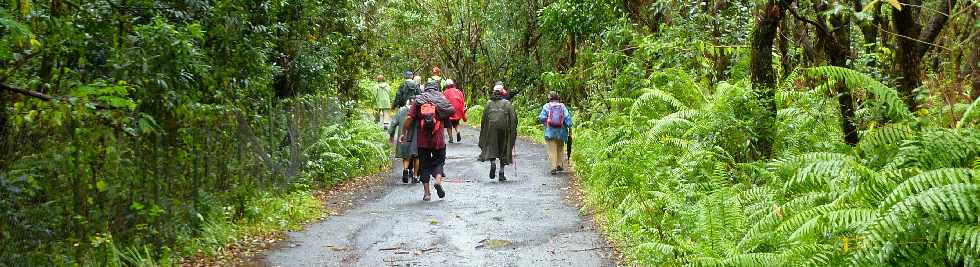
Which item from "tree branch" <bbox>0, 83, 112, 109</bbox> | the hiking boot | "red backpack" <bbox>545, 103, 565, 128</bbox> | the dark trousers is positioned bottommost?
the hiking boot

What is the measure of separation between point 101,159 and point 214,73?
209cm

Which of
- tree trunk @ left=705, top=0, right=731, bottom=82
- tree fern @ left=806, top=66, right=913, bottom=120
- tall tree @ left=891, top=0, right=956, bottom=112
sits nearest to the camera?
tree fern @ left=806, top=66, right=913, bottom=120

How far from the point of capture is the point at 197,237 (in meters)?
8.81

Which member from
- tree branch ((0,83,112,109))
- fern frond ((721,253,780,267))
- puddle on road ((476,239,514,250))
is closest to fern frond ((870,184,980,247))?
fern frond ((721,253,780,267))

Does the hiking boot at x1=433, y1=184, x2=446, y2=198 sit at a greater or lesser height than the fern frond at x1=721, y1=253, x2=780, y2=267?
lesser

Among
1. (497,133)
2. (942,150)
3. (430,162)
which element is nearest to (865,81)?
(942,150)

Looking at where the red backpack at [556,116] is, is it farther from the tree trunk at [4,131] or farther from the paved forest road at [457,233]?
the tree trunk at [4,131]

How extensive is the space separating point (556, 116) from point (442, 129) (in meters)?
3.68

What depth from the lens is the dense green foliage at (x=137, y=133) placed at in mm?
6141

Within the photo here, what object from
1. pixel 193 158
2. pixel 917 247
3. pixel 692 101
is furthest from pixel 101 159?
pixel 692 101

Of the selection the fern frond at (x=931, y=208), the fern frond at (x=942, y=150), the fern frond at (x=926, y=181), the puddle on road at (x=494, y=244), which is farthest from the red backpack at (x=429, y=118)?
the fern frond at (x=931, y=208)

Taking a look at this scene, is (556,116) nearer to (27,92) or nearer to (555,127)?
(555,127)

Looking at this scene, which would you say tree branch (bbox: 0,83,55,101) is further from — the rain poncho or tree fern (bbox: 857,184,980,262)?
the rain poncho

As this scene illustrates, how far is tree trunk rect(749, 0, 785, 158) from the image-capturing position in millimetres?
9273
